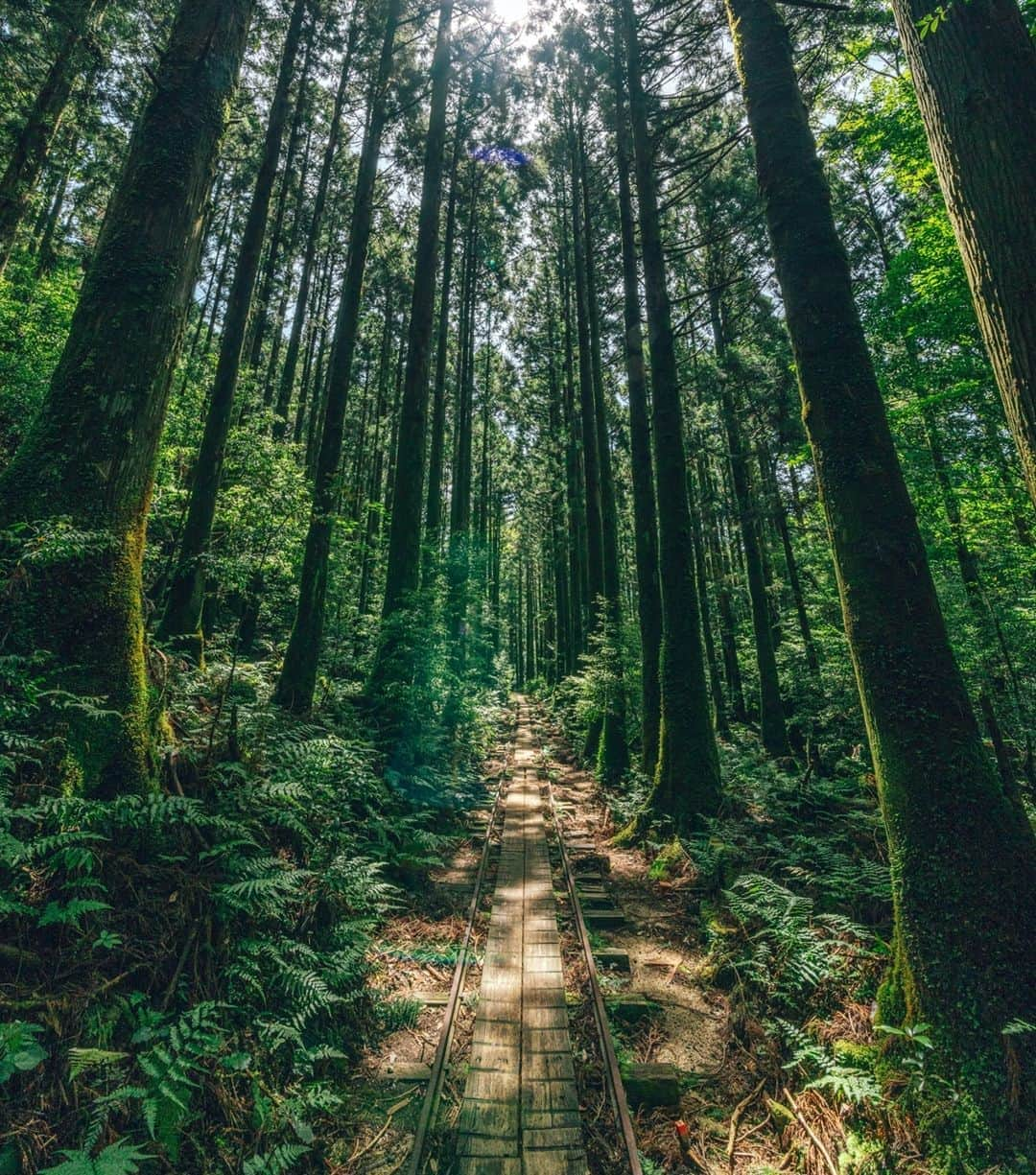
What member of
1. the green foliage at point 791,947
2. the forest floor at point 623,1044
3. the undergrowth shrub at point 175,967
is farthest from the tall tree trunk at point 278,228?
the green foliage at point 791,947

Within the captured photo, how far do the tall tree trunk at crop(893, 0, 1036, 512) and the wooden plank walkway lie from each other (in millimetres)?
4166

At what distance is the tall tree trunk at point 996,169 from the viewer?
2.51 metres

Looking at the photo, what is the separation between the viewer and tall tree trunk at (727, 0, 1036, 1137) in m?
2.75

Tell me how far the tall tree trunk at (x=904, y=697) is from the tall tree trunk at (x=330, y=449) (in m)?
Result: 7.35

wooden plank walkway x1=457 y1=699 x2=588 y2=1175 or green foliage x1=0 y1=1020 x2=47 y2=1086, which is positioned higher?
green foliage x1=0 y1=1020 x2=47 y2=1086

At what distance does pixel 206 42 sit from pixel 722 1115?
28.1 ft

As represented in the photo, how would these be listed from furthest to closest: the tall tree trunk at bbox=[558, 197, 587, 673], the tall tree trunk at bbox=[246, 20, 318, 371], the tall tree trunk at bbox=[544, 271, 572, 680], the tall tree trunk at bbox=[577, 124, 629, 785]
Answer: the tall tree trunk at bbox=[544, 271, 572, 680] < the tall tree trunk at bbox=[558, 197, 587, 673] < the tall tree trunk at bbox=[246, 20, 318, 371] < the tall tree trunk at bbox=[577, 124, 629, 785]

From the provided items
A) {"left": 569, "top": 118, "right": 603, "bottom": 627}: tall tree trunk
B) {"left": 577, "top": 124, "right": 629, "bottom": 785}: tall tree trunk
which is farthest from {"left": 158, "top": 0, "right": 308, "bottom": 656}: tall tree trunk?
{"left": 569, "top": 118, "right": 603, "bottom": 627}: tall tree trunk

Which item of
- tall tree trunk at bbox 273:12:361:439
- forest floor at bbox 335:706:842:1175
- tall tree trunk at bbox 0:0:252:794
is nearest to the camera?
→ forest floor at bbox 335:706:842:1175

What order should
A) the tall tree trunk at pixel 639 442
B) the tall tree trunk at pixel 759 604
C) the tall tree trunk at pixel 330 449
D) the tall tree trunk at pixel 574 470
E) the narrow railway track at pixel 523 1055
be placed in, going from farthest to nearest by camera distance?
the tall tree trunk at pixel 574 470
the tall tree trunk at pixel 759 604
the tall tree trunk at pixel 639 442
the tall tree trunk at pixel 330 449
the narrow railway track at pixel 523 1055

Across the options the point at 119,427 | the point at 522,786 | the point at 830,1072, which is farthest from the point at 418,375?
the point at 830,1072

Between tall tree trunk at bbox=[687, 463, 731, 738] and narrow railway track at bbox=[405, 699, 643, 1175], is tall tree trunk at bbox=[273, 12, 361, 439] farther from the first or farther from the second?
tall tree trunk at bbox=[687, 463, 731, 738]

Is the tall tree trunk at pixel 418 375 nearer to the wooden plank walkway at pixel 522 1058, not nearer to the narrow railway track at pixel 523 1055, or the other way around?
the narrow railway track at pixel 523 1055

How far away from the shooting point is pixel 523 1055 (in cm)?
361
